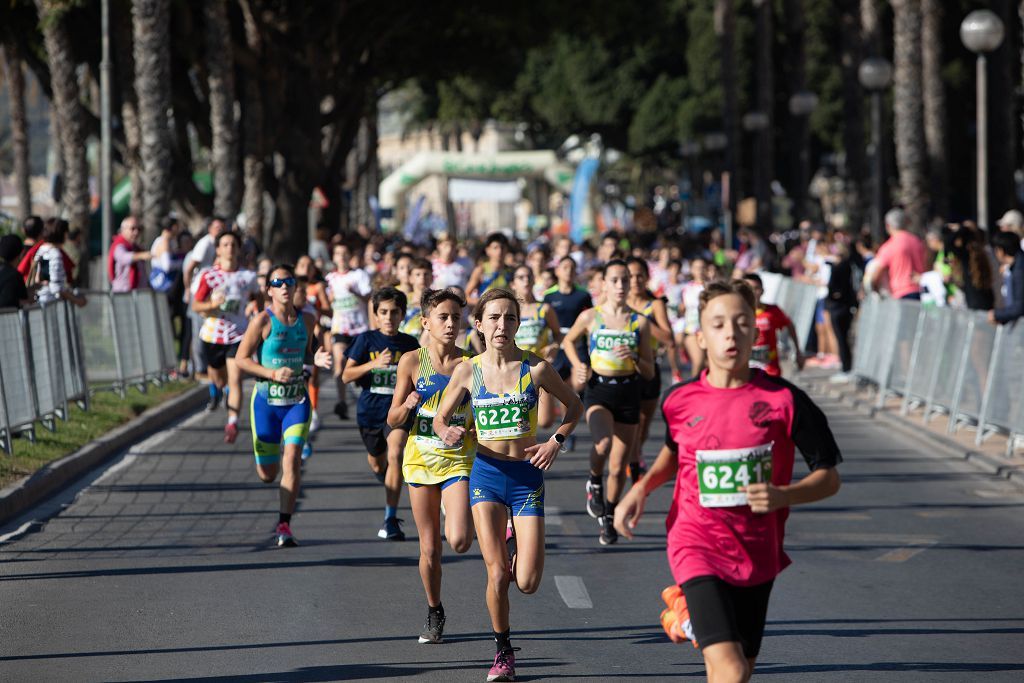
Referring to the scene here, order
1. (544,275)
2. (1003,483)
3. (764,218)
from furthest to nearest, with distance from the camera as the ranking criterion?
(764,218)
(544,275)
(1003,483)

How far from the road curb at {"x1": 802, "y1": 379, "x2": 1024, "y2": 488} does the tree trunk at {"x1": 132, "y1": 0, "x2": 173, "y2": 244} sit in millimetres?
9871

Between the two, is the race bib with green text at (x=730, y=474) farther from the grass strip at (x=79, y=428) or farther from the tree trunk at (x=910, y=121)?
the tree trunk at (x=910, y=121)

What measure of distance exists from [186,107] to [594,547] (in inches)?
1132

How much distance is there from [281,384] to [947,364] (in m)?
8.03

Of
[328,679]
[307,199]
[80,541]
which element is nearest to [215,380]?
[80,541]

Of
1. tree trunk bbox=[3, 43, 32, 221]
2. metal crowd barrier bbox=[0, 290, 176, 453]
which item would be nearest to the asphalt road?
metal crowd barrier bbox=[0, 290, 176, 453]

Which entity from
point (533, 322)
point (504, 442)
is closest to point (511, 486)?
point (504, 442)

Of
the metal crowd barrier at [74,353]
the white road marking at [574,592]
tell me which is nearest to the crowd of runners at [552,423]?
the white road marking at [574,592]

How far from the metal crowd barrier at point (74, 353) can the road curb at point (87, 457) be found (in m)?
0.48

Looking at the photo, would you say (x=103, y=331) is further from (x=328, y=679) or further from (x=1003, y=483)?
(x=328, y=679)

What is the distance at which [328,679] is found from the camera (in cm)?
737

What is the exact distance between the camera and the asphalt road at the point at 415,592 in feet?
Answer: 25.4

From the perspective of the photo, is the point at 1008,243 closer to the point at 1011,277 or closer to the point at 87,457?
the point at 1011,277

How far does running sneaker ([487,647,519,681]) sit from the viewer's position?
7312 mm
